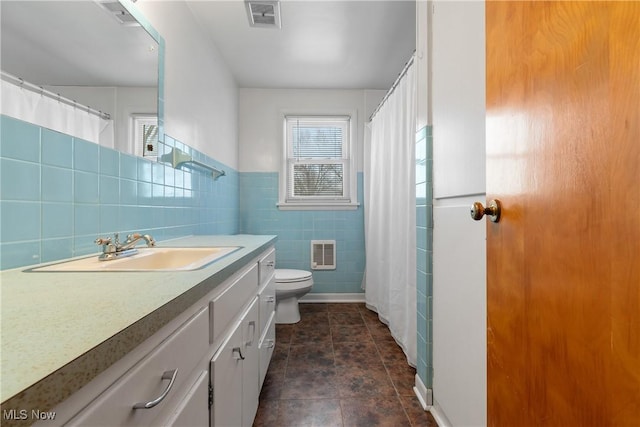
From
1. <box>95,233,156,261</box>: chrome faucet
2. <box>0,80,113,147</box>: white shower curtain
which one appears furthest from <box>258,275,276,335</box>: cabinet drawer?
<box>0,80,113,147</box>: white shower curtain

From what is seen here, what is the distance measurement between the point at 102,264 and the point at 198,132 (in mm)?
1297

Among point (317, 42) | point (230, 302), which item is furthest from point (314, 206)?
point (230, 302)

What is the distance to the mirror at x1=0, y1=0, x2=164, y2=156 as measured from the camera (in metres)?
0.82

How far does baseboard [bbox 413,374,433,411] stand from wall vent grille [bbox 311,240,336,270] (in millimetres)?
1585

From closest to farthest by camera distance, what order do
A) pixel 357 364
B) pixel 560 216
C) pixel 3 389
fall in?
pixel 3 389 → pixel 560 216 → pixel 357 364

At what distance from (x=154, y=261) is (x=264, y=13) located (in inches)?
64.3

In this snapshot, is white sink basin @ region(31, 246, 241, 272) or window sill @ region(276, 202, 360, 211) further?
window sill @ region(276, 202, 360, 211)

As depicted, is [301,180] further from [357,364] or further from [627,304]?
[627,304]

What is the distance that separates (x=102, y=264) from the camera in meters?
0.89

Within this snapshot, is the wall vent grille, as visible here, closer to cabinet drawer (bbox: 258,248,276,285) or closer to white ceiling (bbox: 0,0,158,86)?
cabinet drawer (bbox: 258,248,276,285)

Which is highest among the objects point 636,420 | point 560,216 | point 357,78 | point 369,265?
point 357,78

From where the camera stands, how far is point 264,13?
5.92ft

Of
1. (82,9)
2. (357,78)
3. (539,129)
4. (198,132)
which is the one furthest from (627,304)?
(357,78)

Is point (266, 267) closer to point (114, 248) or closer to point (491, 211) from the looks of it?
point (114, 248)
